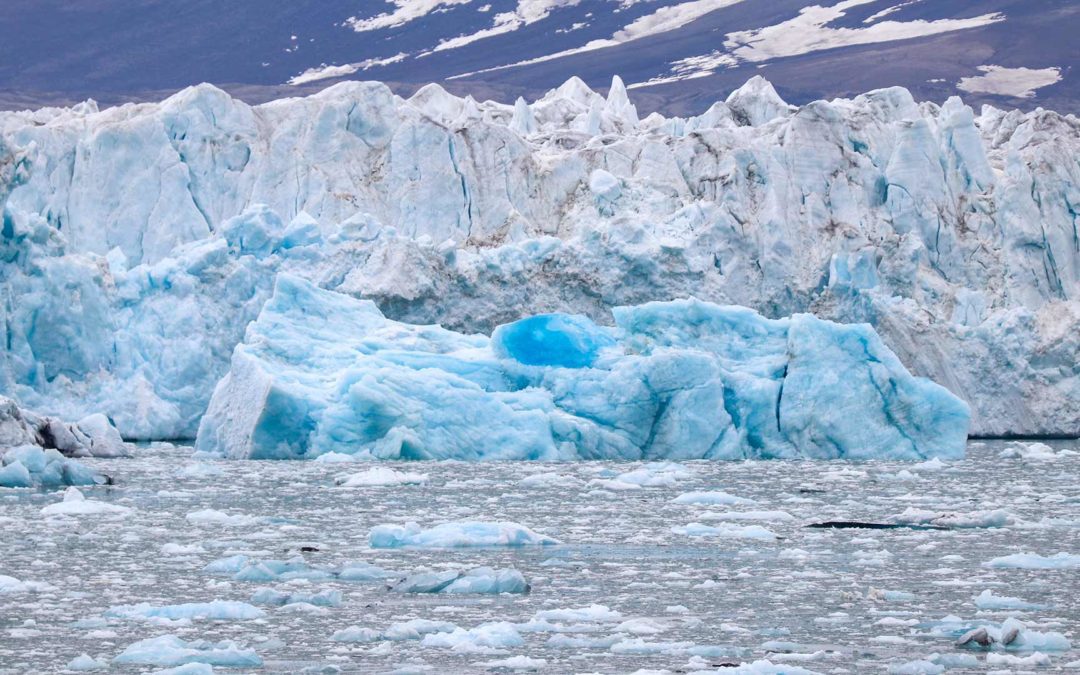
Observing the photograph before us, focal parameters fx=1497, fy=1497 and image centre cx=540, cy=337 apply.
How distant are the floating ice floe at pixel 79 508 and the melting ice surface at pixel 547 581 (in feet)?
0.63

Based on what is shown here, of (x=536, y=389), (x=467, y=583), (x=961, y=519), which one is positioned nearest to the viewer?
(x=467, y=583)

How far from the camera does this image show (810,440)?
15695 millimetres

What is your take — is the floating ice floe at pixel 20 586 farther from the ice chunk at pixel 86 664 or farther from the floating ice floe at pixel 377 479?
the floating ice floe at pixel 377 479

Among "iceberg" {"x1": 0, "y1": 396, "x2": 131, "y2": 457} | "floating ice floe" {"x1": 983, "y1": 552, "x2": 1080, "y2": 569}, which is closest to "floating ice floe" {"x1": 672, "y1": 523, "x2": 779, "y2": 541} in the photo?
"floating ice floe" {"x1": 983, "y1": 552, "x2": 1080, "y2": 569}

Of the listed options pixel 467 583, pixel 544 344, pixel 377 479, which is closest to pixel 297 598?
pixel 467 583

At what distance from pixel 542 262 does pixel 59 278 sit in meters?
6.39

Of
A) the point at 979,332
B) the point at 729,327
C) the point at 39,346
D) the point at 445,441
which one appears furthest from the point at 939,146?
the point at 39,346

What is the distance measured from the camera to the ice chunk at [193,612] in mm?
5801

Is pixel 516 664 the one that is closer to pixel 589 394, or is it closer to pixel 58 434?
pixel 589 394

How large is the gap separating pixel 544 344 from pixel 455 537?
25.8 feet

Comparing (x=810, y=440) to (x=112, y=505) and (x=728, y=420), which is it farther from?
(x=112, y=505)

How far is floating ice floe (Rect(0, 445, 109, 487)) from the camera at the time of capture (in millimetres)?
11836

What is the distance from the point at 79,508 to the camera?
970 centimetres

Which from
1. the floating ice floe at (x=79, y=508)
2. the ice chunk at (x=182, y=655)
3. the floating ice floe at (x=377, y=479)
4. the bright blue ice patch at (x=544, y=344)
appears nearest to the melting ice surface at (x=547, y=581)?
the ice chunk at (x=182, y=655)
